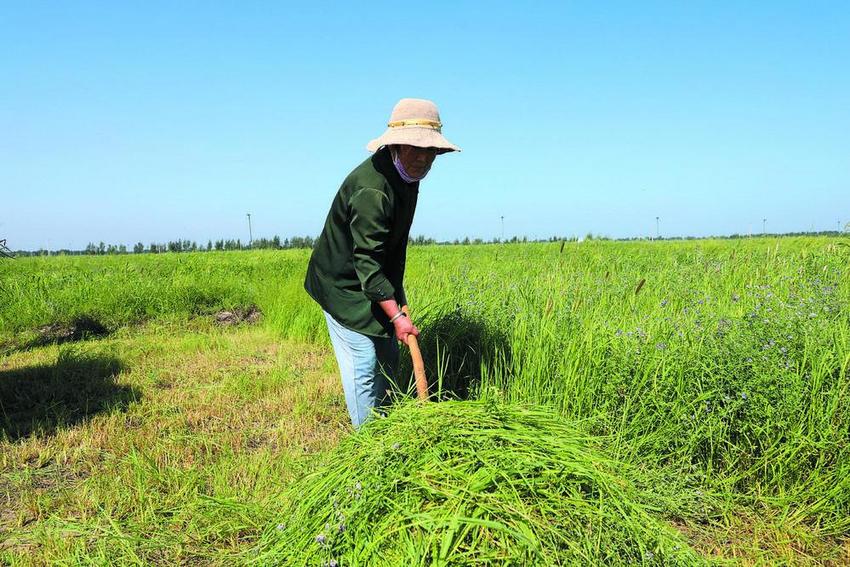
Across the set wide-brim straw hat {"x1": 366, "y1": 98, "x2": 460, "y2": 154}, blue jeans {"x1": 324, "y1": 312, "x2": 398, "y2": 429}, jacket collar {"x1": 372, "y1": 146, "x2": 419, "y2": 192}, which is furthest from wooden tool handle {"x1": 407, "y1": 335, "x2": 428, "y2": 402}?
wide-brim straw hat {"x1": 366, "y1": 98, "x2": 460, "y2": 154}

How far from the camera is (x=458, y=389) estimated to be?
3812mm

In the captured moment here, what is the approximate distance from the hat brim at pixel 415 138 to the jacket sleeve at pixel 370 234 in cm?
23

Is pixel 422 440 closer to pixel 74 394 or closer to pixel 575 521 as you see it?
pixel 575 521

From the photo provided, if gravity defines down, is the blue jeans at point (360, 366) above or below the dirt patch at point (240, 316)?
above

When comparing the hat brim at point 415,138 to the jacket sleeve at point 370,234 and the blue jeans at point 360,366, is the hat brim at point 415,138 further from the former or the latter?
the blue jeans at point 360,366

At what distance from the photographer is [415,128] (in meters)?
2.60

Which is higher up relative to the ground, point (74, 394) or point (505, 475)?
point (505, 475)

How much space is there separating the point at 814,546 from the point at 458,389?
1989 mm

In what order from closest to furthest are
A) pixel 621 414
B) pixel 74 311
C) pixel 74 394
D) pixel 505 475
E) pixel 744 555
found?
pixel 505 475
pixel 744 555
pixel 621 414
pixel 74 394
pixel 74 311

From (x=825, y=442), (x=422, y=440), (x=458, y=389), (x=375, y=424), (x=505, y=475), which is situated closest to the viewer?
(x=505, y=475)

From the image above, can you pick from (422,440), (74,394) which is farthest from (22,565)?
(74,394)

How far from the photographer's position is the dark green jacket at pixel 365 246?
2.64m

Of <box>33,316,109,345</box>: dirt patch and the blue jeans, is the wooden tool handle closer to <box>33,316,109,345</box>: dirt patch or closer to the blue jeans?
the blue jeans

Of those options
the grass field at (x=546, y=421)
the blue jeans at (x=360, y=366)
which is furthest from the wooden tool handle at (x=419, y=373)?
the blue jeans at (x=360, y=366)
